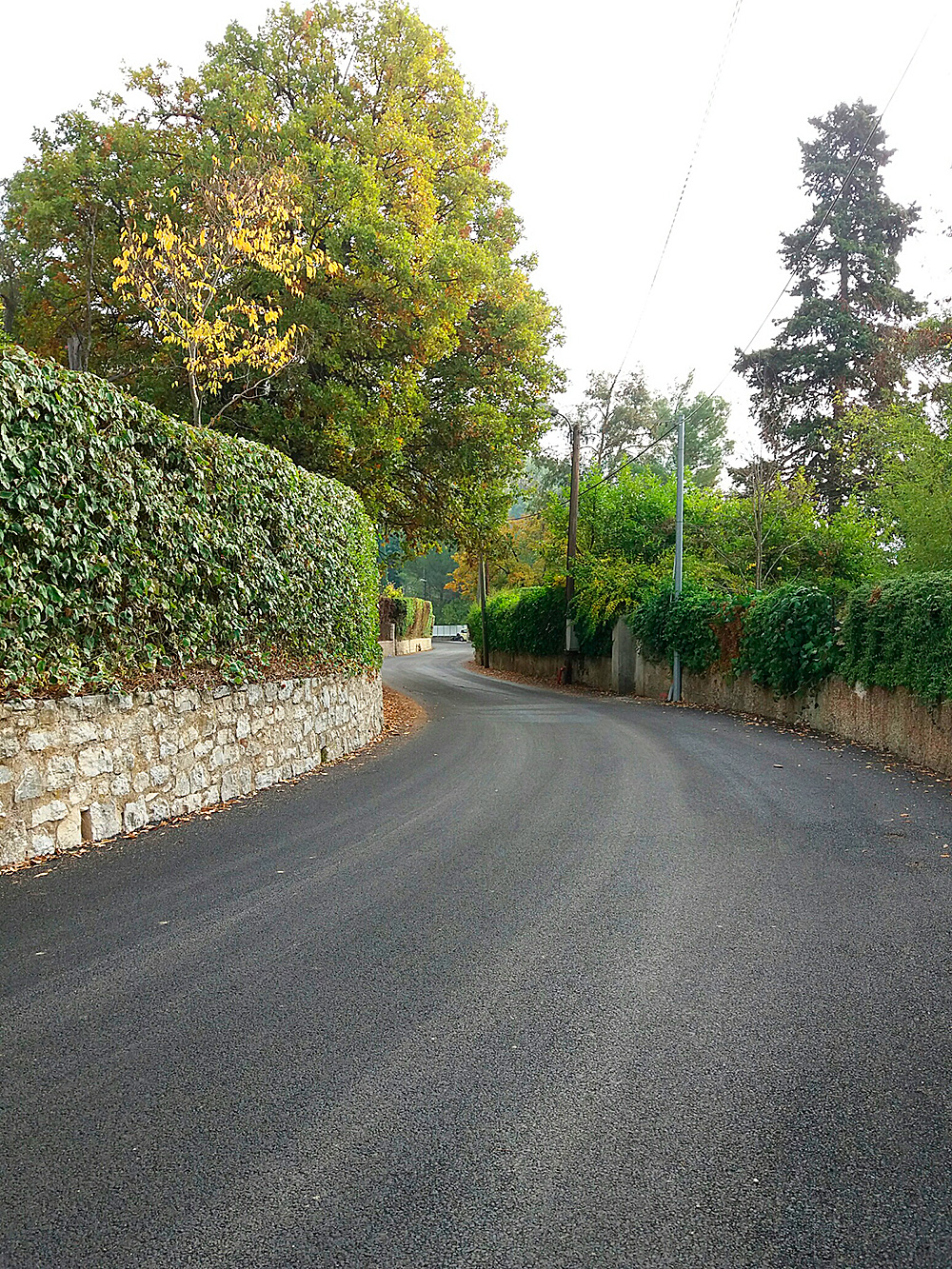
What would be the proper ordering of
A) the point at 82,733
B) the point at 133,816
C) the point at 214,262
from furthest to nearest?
the point at 214,262, the point at 133,816, the point at 82,733

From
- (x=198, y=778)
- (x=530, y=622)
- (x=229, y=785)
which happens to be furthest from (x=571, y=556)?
(x=198, y=778)

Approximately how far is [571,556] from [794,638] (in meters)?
12.6

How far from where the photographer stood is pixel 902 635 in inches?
422

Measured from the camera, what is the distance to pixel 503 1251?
6.64 feet

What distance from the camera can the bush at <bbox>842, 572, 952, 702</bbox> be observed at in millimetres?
9867

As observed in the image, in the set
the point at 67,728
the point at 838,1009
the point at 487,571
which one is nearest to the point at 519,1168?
the point at 838,1009

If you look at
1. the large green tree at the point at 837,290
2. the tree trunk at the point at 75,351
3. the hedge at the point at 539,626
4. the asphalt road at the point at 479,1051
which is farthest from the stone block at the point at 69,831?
the large green tree at the point at 837,290

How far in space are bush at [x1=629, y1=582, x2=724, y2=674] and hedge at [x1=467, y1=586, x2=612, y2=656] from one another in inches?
136

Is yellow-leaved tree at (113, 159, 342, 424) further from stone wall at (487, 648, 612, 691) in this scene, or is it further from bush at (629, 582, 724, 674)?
stone wall at (487, 648, 612, 691)

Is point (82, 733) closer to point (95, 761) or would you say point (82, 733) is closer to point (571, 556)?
point (95, 761)

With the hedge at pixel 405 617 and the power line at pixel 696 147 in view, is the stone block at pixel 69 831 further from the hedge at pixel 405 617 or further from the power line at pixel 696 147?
the hedge at pixel 405 617

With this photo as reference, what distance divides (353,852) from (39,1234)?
12.2ft

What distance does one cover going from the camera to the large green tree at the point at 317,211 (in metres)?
13.1

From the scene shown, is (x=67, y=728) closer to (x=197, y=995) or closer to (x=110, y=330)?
(x=197, y=995)
